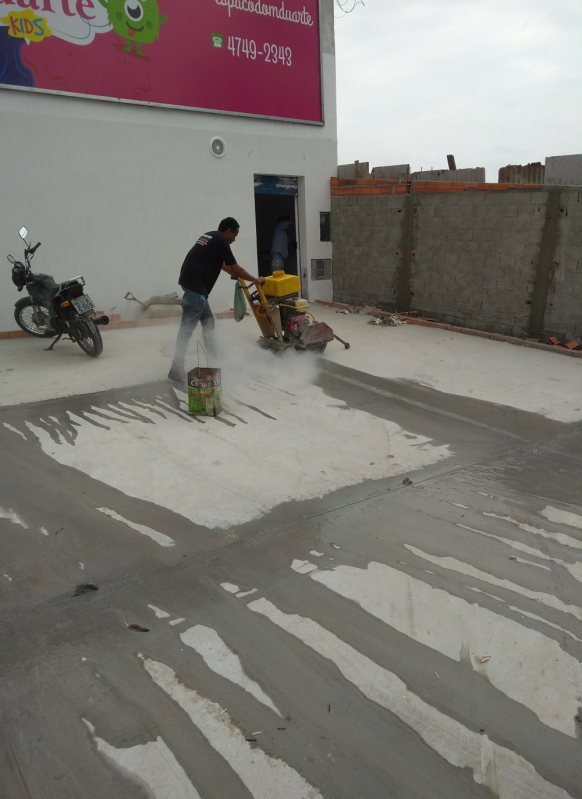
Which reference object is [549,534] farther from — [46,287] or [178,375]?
[46,287]

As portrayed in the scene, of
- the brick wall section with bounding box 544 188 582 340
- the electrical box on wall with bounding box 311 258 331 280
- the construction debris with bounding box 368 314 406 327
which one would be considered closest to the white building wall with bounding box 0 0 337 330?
the electrical box on wall with bounding box 311 258 331 280

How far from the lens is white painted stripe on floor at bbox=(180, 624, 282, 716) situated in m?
2.33

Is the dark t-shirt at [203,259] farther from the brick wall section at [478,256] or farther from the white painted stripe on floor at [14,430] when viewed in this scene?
the brick wall section at [478,256]

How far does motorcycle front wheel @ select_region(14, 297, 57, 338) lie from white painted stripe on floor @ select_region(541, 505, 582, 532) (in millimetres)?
6134

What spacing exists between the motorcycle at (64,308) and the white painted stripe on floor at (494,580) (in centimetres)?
484

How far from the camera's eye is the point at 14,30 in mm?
7684

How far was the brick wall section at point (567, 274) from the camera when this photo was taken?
746 cm

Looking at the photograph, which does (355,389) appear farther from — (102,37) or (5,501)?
(102,37)

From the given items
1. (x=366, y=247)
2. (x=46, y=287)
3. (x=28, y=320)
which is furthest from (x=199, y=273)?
(x=366, y=247)

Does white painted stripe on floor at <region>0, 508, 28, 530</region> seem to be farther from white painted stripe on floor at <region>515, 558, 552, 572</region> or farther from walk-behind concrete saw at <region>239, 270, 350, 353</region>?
walk-behind concrete saw at <region>239, 270, 350, 353</region>

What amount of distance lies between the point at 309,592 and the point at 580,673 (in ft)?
4.08

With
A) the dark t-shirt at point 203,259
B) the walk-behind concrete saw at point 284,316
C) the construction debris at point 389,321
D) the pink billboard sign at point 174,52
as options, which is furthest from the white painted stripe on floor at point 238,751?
the pink billboard sign at point 174,52

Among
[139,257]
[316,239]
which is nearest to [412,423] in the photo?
[139,257]

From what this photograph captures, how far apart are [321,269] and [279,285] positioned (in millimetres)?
4932
